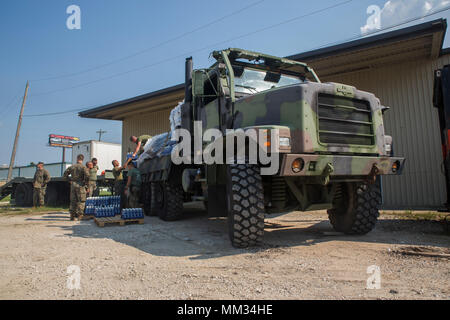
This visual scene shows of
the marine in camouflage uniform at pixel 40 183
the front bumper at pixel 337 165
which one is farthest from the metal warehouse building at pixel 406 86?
the marine in camouflage uniform at pixel 40 183

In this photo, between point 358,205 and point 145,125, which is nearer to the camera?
point 358,205

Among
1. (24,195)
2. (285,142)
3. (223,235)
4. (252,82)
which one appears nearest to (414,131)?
(252,82)

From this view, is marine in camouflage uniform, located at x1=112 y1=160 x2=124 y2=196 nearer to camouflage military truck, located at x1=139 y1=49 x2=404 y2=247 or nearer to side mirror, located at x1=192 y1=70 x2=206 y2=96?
camouflage military truck, located at x1=139 y1=49 x2=404 y2=247

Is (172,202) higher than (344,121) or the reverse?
the reverse

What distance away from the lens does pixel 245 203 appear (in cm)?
400

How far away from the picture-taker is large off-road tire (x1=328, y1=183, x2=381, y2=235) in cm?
499

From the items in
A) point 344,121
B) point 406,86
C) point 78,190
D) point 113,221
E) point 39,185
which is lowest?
point 113,221

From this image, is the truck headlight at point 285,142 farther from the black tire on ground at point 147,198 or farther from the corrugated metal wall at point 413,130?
the corrugated metal wall at point 413,130

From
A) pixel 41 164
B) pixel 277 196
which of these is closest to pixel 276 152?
pixel 277 196

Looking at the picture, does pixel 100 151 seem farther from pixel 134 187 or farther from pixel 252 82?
pixel 252 82

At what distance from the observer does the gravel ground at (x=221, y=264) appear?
2672mm

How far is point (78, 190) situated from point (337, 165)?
22.4 ft
